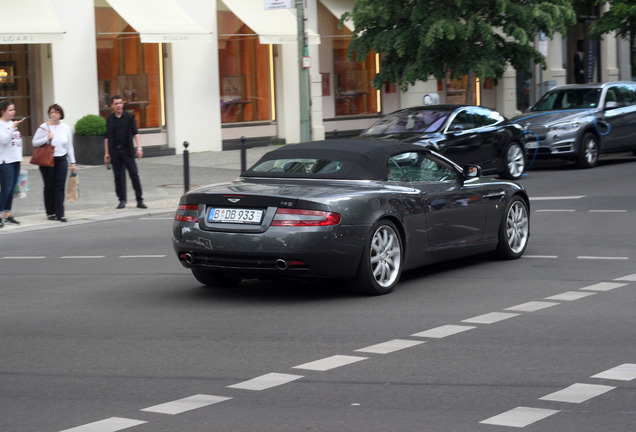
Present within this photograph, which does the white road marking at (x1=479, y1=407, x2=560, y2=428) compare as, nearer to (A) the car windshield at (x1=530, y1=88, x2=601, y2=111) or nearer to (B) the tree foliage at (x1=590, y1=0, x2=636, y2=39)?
(A) the car windshield at (x1=530, y1=88, x2=601, y2=111)

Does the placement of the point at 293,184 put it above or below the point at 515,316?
above

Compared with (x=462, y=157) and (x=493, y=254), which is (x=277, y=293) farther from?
(x=462, y=157)

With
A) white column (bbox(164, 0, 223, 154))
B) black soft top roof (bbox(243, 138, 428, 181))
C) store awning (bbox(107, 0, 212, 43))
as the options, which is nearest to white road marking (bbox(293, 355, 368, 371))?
black soft top roof (bbox(243, 138, 428, 181))

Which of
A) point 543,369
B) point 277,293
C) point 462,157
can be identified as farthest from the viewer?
point 462,157

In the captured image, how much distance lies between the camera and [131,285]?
428 inches

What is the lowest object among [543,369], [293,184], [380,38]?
[543,369]

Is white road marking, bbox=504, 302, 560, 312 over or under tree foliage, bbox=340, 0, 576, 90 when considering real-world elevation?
under

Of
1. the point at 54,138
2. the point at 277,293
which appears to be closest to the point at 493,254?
the point at 277,293

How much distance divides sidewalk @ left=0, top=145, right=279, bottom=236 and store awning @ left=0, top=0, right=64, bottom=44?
8.92 ft

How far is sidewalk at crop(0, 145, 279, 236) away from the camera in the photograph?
17328 mm

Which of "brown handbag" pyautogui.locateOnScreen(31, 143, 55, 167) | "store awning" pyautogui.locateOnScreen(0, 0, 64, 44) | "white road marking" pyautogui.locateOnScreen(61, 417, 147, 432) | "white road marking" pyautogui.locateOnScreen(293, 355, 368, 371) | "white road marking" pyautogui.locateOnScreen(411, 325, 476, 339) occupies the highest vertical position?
"store awning" pyautogui.locateOnScreen(0, 0, 64, 44)

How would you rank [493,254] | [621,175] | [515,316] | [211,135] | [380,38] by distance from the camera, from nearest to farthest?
[515,316] → [493,254] → [621,175] → [380,38] → [211,135]

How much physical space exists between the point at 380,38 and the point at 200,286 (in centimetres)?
1739

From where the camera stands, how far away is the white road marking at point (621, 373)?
22.4 feet
